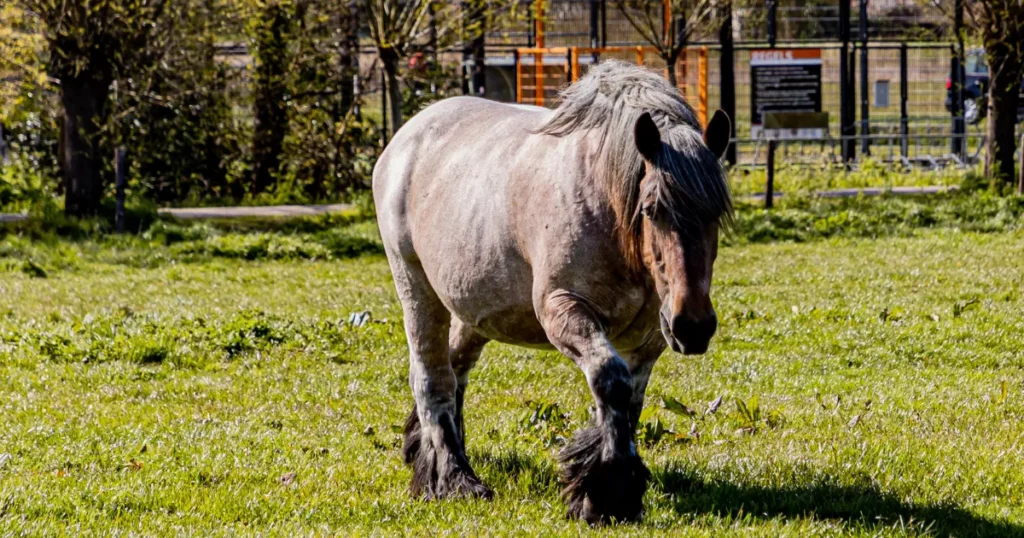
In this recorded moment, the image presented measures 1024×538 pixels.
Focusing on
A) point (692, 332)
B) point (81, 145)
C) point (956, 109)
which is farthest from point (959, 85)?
point (692, 332)

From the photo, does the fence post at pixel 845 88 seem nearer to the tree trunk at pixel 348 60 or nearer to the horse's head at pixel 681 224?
the tree trunk at pixel 348 60

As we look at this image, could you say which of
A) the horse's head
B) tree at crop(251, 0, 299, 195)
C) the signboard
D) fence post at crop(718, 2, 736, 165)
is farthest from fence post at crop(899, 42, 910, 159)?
the horse's head

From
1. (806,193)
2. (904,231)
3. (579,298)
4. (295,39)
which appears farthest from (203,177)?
(579,298)

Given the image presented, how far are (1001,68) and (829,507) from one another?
16484 mm

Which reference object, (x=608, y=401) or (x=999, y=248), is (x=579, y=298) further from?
(x=999, y=248)

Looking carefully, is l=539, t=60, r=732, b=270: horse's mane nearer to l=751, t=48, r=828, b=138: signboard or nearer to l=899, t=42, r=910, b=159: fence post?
l=751, t=48, r=828, b=138: signboard

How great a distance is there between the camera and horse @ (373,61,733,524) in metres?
4.94

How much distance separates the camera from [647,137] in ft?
16.4

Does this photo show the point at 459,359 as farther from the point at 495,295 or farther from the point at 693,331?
the point at 693,331

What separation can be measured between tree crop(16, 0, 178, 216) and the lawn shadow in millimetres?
14045

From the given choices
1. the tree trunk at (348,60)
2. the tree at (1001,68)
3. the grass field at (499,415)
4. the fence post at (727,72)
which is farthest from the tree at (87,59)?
the tree at (1001,68)

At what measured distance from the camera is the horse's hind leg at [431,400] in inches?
239

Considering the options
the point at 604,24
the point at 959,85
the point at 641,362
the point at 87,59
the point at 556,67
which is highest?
the point at 604,24

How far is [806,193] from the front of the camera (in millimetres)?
20328
